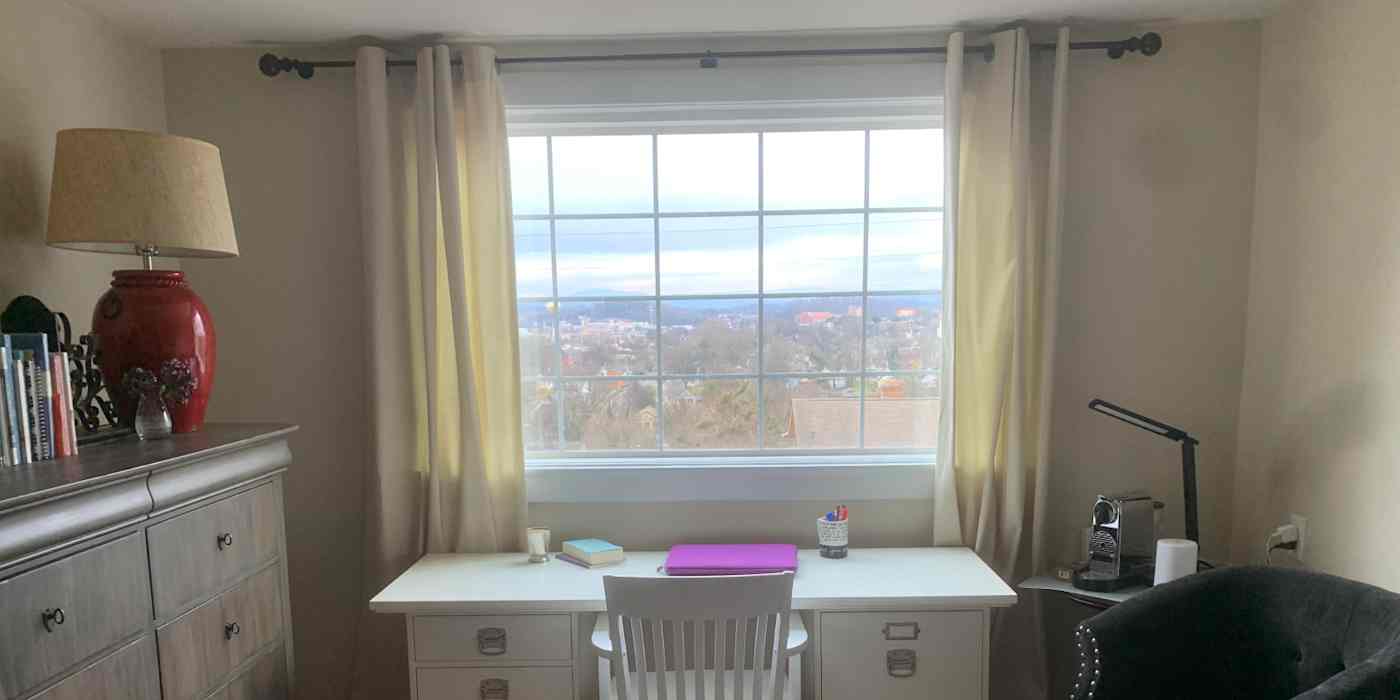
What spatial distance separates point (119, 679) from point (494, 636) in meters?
0.75

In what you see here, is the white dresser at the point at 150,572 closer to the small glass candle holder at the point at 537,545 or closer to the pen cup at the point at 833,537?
the small glass candle holder at the point at 537,545

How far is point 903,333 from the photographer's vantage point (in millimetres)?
→ 2311

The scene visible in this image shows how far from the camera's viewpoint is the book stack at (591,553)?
204cm

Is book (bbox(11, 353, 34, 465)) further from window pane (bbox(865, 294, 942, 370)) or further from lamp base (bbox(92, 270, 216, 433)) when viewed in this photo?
window pane (bbox(865, 294, 942, 370))

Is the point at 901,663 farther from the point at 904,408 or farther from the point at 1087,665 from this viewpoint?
the point at 904,408

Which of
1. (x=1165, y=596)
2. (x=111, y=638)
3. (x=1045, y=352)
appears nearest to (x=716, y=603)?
(x=1165, y=596)

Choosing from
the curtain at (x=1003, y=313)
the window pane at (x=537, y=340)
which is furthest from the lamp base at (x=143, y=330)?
the curtain at (x=1003, y=313)

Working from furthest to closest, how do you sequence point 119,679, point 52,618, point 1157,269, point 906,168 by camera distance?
point 906,168 < point 1157,269 < point 119,679 < point 52,618

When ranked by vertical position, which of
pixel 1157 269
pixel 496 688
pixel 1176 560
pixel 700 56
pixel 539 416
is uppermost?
pixel 700 56

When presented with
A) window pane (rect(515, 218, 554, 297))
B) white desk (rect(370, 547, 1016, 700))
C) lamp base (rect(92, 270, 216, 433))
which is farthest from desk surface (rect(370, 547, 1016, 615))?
window pane (rect(515, 218, 554, 297))

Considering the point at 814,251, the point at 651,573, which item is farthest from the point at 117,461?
the point at 814,251

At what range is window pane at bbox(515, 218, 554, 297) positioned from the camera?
229cm

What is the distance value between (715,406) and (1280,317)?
1.69 metres

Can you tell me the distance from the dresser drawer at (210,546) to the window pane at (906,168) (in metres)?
1.96
